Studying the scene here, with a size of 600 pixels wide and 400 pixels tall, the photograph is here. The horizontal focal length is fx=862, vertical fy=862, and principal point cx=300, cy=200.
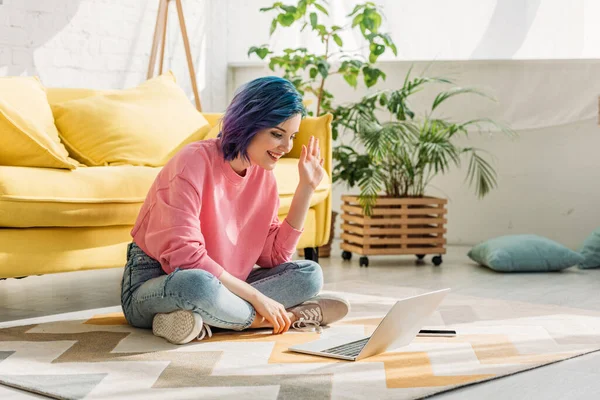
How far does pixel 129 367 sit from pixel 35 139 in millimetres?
991

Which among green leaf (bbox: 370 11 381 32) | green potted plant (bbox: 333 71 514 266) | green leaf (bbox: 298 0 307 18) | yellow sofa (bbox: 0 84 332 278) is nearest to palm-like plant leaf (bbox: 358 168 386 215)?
green potted plant (bbox: 333 71 514 266)

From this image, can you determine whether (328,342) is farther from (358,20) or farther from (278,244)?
(358,20)

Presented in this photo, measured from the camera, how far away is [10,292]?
124 inches

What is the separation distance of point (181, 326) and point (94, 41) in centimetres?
238

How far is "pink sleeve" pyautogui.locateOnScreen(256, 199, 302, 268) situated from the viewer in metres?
2.39

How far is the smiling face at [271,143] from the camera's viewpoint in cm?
215

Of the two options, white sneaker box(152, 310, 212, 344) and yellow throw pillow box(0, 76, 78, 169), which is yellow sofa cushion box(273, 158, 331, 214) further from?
white sneaker box(152, 310, 212, 344)

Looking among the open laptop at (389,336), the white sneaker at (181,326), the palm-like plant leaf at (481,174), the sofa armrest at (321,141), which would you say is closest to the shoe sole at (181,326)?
the white sneaker at (181,326)

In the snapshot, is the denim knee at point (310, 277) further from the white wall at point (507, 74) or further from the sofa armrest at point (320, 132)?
the white wall at point (507, 74)

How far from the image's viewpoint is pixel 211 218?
2.23m

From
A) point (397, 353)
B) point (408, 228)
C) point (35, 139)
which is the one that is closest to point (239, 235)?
point (397, 353)

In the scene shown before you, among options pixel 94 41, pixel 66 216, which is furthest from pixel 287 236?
pixel 94 41

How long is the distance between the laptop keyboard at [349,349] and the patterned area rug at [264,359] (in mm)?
46

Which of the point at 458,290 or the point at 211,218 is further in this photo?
the point at 458,290
